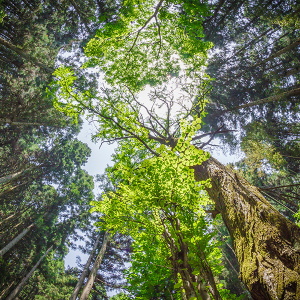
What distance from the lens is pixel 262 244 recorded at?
1.48m

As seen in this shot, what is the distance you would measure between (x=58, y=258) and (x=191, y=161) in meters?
17.3

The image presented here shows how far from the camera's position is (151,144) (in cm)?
471

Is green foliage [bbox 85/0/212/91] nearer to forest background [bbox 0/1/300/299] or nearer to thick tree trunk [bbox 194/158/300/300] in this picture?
forest background [bbox 0/1/300/299]

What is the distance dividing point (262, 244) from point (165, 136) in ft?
12.1

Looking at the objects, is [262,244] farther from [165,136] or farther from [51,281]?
[51,281]

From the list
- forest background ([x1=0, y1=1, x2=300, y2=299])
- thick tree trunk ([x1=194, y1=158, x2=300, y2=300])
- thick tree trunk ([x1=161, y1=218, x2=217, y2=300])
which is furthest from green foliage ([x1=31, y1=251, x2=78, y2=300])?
thick tree trunk ([x1=194, y1=158, x2=300, y2=300])

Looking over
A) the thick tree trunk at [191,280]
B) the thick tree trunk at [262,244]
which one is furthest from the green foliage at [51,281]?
the thick tree trunk at [262,244]

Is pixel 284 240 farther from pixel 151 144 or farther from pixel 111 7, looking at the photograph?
pixel 111 7

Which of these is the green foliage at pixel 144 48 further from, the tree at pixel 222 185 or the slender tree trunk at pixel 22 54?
the slender tree trunk at pixel 22 54

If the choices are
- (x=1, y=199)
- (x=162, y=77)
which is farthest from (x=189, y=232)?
(x=1, y=199)

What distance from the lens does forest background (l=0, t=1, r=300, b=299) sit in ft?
6.44

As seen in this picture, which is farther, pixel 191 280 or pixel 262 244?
pixel 191 280

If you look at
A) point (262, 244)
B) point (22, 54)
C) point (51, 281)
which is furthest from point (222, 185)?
point (51, 281)

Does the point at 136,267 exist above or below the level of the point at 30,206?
below
